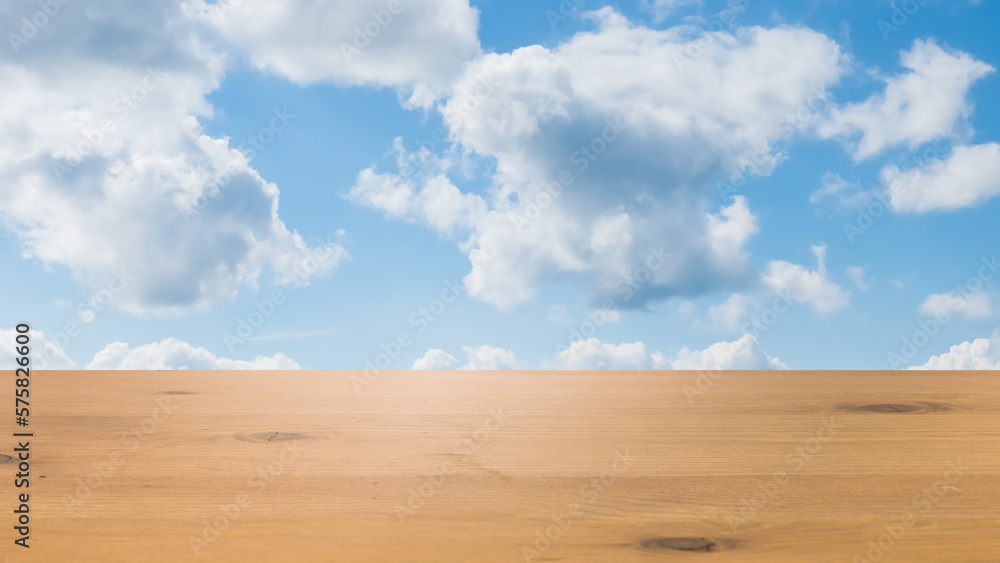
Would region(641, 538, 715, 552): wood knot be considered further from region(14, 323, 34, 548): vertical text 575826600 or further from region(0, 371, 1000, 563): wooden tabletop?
region(14, 323, 34, 548): vertical text 575826600

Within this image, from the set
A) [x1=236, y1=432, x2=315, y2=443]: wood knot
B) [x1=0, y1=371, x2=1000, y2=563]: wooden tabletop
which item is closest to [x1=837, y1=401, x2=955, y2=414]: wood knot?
[x1=0, y1=371, x2=1000, y2=563]: wooden tabletop

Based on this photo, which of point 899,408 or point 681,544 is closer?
point 681,544

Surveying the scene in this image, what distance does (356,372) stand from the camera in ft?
4.32

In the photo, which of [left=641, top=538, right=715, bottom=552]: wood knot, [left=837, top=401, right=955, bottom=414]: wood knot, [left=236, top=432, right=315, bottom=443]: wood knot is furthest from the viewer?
[left=837, top=401, right=955, bottom=414]: wood knot

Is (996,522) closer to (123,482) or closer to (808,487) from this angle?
(808,487)

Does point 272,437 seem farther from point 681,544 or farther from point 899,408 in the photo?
point 899,408

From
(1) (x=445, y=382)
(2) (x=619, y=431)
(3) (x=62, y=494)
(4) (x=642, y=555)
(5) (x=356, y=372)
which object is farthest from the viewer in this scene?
(5) (x=356, y=372)

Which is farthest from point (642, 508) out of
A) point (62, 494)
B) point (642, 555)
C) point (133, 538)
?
point (62, 494)

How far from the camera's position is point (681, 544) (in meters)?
0.45

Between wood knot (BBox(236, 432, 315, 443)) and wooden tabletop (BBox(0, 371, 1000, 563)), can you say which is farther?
wood knot (BBox(236, 432, 315, 443))

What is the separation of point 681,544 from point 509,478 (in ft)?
0.57

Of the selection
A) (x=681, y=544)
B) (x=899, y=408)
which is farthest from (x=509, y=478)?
(x=899, y=408)

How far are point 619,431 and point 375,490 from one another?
1.08 ft

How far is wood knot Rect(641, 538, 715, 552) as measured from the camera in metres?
0.45
